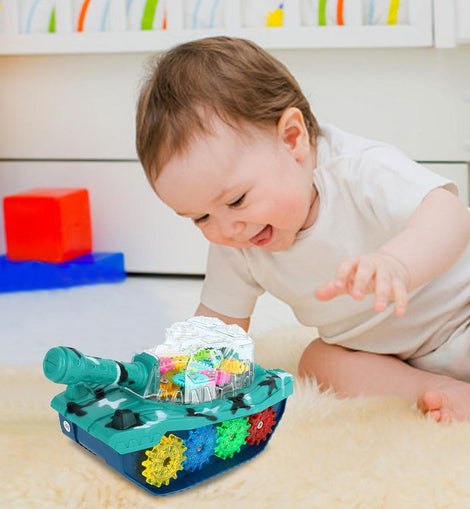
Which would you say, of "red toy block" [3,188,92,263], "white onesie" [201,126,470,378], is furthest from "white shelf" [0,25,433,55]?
"white onesie" [201,126,470,378]

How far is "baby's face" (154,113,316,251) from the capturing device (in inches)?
32.7

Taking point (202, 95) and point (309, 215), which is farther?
point (309, 215)

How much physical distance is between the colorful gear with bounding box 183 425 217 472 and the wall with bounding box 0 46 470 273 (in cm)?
97

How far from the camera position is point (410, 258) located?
0.75 m

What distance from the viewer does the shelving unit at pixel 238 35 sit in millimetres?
1464

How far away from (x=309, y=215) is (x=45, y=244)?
2.65ft

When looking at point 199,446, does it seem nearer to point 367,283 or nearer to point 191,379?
point 191,379

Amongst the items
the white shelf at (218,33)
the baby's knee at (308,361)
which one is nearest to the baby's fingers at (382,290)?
the baby's knee at (308,361)

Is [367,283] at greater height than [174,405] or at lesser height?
greater

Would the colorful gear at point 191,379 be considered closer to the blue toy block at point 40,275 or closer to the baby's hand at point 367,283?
the baby's hand at point 367,283

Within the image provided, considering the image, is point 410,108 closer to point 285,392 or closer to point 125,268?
point 125,268

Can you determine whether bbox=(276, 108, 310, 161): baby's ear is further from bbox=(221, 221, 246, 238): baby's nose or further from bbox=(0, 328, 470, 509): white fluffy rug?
bbox=(0, 328, 470, 509): white fluffy rug

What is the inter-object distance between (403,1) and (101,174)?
2.25ft

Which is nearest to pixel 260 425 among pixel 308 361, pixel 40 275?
pixel 308 361
